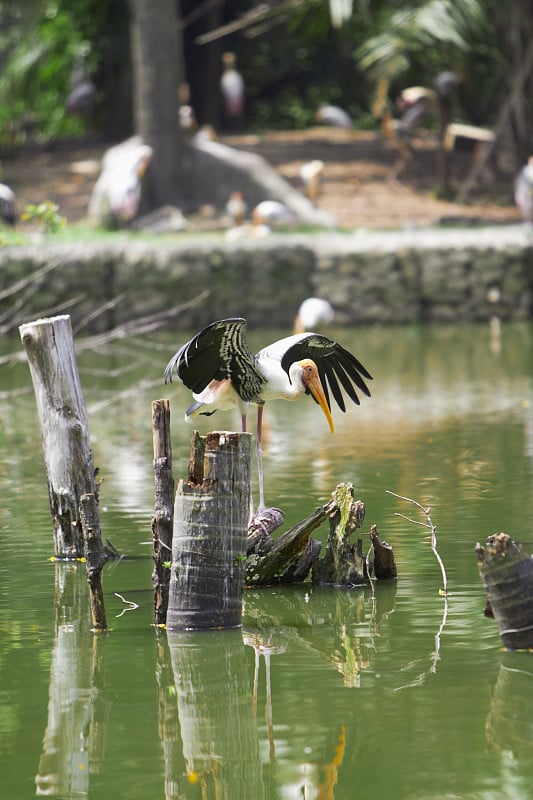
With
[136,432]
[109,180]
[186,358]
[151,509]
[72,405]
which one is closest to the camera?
[186,358]

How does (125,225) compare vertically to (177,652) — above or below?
above

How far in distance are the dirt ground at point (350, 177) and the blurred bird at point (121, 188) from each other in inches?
52.0

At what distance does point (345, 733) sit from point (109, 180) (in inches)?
648

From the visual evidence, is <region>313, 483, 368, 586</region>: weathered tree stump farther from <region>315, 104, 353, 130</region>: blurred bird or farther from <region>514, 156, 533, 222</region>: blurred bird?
<region>315, 104, 353, 130</region>: blurred bird

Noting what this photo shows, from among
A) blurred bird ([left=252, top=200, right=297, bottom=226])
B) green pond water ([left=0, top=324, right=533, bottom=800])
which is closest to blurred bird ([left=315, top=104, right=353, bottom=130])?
blurred bird ([left=252, top=200, right=297, bottom=226])

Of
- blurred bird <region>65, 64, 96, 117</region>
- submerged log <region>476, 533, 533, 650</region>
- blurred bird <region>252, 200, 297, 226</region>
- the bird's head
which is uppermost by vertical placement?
blurred bird <region>65, 64, 96, 117</region>

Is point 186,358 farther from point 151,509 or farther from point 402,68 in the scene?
point 402,68

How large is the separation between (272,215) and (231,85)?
6.52 metres

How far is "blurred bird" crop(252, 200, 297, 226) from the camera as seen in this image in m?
A: 20.3

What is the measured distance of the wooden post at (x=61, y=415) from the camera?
7.20 m

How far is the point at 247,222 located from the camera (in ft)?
71.5

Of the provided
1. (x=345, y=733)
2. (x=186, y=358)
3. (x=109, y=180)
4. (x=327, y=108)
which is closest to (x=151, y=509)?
(x=186, y=358)

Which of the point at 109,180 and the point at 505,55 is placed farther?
the point at 505,55

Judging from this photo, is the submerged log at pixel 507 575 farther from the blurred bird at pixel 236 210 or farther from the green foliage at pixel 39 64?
the green foliage at pixel 39 64
